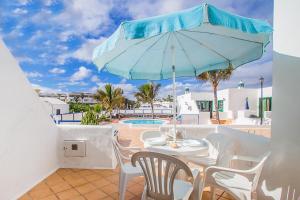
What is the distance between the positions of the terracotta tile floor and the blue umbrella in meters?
1.30

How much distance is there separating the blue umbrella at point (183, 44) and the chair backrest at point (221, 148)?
0.72 meters

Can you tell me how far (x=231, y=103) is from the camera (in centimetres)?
1936

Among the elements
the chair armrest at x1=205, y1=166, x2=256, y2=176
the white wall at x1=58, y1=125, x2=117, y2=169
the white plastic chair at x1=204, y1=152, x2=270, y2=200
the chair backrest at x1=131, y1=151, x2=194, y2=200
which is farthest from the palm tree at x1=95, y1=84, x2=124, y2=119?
the chair backrest at x1=131, y1=151, x2=194, y2=200

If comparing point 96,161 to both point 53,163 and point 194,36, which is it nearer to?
point 53,163

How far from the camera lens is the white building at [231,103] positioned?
609 inches

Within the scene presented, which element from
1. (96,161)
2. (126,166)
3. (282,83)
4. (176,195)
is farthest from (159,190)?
(96,161)

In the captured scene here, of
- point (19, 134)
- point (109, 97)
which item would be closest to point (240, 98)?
point (109, 97)

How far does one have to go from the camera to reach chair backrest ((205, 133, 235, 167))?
262 cm

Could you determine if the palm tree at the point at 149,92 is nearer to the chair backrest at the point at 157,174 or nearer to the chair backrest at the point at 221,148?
the chair backrest at the point at 221,148

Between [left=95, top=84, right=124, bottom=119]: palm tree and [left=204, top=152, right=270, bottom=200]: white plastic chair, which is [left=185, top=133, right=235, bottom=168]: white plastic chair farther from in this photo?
[left=95, top=84, right=124, bottom=119]: palm tree

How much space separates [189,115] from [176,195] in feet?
42.9

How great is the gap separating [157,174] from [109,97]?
2515 centimetres

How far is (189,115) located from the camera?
48.4 feet

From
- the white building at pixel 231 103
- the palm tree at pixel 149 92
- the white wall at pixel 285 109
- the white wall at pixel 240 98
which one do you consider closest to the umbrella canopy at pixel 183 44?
the white wall at pixel 285 109
